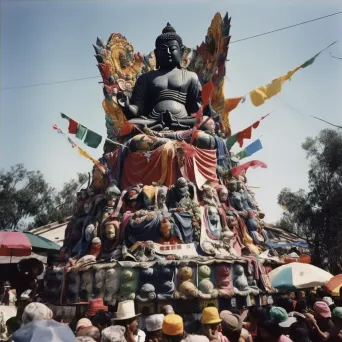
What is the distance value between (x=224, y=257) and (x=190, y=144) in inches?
120

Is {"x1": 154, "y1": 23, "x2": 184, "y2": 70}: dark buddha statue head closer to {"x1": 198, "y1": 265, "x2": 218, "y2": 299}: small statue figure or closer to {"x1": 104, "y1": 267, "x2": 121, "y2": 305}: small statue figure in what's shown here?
{"x1": 198, "y1": 265, "x2": 218, "y2": 299}: small statue figure

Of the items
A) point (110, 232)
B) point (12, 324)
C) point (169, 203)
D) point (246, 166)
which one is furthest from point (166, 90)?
point (12, 324)

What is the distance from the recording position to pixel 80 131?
11586 mm

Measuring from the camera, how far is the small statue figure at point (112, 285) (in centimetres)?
866

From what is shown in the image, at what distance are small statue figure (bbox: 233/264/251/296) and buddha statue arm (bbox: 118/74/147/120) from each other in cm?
541

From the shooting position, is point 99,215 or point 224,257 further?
point 99,215

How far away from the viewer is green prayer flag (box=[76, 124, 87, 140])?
37.9 feet

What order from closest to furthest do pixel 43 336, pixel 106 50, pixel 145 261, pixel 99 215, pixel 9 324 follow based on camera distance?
pixel 43 336
pixel 9 324
pixel 145 261
pixel 99 215
pixel 106 50

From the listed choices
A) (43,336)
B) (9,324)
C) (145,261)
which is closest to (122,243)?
(145,261)

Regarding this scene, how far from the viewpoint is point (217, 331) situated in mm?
4051

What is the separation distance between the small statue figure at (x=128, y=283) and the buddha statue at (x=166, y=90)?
4.72m

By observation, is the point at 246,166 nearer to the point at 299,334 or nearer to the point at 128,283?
the point at 128,283

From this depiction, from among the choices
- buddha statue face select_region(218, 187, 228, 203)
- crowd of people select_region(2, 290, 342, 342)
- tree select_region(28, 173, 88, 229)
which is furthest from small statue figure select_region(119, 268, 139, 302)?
tree select_region(28, 173, 88, 229)

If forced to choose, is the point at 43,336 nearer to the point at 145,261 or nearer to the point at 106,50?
the point at 145,261
